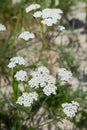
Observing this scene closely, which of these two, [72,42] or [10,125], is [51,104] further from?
[72,42]

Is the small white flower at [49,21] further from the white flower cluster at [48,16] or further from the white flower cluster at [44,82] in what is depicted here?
the white flower cluster at [44,82]

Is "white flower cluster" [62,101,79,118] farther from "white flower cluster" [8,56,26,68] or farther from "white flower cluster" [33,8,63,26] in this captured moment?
"white flower cluster" [33,8,63,26]

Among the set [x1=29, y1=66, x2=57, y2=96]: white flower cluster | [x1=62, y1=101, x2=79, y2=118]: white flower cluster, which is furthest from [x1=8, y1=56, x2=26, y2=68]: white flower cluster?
[x1=62, y1=101, x2=79, y2=118]: white flower cluster

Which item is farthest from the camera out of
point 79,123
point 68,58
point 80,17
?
point 80,17

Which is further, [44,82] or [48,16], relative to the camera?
[48,16]

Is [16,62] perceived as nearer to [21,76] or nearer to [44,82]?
[21,76]

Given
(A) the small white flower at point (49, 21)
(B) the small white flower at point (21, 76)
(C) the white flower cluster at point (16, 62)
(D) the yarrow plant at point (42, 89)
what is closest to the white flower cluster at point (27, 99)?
(D) the yarrow plant at point (42, 89)

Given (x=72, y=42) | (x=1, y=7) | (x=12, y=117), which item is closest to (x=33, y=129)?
(x=12, y=117)

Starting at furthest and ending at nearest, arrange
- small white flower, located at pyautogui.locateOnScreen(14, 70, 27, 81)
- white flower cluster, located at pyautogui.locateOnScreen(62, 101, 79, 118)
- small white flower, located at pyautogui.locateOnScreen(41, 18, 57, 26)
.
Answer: small white flower, located at pyautogui.locateOnScreen(41, 18, 57, 26) → small white flower, located at pyautogui.locateOnScreen(14, 70, 27, 81) → white flower cluster, located at pyautogui.locateOnScreen(62, 101, 79, 118)

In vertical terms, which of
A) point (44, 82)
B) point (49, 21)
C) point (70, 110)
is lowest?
point (70, 110)

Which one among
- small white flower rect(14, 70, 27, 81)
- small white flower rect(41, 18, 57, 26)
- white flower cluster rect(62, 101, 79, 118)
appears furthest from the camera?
small white flower rect(41, 18, 57, 26)

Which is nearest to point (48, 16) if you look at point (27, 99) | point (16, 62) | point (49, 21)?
point (49, 21)
